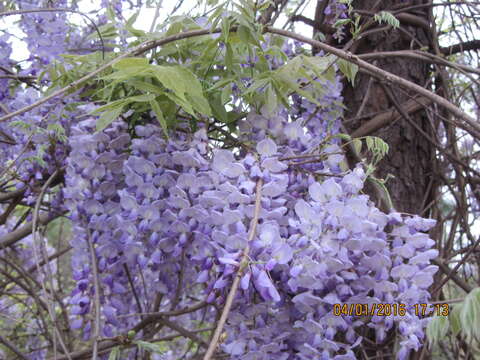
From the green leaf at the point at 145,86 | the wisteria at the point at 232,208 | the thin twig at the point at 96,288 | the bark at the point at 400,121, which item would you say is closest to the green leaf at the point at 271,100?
the wisteria at the point at 232,208

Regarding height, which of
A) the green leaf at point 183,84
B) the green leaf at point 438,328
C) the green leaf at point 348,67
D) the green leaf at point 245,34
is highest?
the green leaf at point 348,67

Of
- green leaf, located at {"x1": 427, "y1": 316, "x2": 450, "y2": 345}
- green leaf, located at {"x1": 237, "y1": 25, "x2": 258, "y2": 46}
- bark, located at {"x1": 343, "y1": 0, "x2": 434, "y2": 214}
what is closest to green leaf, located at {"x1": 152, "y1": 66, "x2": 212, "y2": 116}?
green leaf, located at {"x1": 237, "y1": 25, "x2": 258, "y2": 46}

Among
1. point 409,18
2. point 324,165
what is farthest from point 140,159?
point 409,18

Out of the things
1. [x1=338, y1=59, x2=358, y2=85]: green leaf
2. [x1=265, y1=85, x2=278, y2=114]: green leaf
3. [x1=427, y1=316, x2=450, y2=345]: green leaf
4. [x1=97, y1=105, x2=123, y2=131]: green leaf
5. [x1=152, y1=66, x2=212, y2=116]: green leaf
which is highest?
[x1=338, y1=59, x2=358, y2=85]: green leaf

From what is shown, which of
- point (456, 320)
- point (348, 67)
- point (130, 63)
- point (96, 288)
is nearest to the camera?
point (456, 320)

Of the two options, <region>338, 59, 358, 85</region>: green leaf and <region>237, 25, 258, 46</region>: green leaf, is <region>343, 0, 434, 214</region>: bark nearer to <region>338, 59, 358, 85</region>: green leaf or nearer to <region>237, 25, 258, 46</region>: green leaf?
<region>338, 59, 358, 85</region>: green leaf

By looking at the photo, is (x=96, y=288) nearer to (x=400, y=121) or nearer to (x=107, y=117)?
(x=107, y=117)

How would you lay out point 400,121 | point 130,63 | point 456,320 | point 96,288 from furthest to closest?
point 400,121, point 96,288, point 130,63, point 456,320

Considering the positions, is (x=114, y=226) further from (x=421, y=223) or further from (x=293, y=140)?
(x=421, y=223)

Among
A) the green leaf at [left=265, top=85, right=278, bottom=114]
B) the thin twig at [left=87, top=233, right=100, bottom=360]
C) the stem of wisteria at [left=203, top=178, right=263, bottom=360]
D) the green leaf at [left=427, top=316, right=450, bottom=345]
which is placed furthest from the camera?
the green leaf at [left=265, top=85, right=278, bottom=114]

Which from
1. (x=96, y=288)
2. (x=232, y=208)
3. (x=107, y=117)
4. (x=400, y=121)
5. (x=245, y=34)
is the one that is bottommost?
(x=96, y=288)

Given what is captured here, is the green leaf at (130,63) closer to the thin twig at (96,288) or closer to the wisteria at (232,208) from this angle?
the wisteria at (232,208)

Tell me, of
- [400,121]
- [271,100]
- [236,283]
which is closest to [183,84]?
[271,100]

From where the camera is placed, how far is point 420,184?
2090 millimetres
